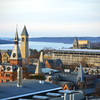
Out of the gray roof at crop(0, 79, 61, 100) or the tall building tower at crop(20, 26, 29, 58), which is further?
the tall building tower at crop(20, 26, 29, 58)

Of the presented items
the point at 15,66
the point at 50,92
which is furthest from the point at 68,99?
the point at 15,66

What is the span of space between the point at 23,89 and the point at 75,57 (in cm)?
11801

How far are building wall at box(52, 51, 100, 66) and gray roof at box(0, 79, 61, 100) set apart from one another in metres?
105

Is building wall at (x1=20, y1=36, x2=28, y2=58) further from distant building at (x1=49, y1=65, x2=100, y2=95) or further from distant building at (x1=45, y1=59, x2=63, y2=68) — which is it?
distant building at (x1=49, y1=65, x2=100, y2=95)

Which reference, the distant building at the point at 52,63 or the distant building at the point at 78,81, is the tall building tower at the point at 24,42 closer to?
the distant building at the point at 52,63

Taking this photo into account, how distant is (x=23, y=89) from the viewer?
43.8 meters

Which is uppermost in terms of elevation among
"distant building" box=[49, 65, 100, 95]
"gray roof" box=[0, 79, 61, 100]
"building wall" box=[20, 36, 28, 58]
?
"building wall" box=[20, 36, 28, 58]

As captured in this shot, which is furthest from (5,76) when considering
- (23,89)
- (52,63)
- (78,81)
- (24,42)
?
(24,42)

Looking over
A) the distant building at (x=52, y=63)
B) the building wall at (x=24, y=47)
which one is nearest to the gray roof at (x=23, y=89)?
the distant building at (x=52, y=63)

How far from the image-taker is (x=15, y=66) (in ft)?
255

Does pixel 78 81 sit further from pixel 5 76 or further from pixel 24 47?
pixel 24 47

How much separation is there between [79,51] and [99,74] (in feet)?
232

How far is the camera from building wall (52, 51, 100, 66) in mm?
153762

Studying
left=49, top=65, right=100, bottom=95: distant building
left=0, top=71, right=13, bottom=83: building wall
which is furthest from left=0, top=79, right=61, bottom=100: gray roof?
left=0, top=71, right=13, bottom=83: building wall
